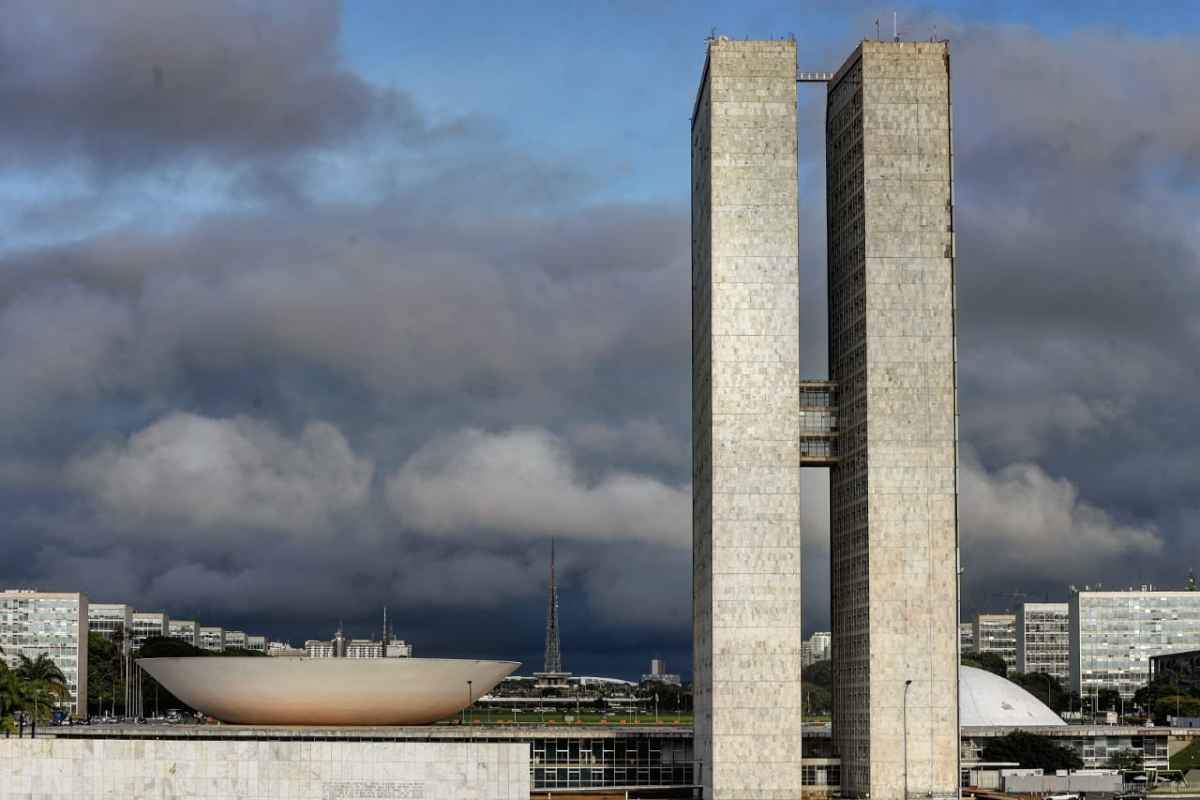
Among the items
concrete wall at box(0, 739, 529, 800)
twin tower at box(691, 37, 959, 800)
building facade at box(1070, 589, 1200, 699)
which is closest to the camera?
concrete wall at box(0, 739, 529, 800)

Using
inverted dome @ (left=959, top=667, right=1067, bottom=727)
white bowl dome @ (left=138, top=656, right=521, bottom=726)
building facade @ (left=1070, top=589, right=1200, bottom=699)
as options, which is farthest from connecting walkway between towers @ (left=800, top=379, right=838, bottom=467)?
building facade @ (left=1070, top=589, right=1200, bottom=699)

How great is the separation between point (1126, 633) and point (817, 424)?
418 feet

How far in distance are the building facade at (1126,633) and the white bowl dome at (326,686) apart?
5069 inches

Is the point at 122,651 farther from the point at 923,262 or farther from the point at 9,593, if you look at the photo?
the point at 923,262

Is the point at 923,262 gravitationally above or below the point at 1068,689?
above

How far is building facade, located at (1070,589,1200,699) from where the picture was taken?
18512 cm

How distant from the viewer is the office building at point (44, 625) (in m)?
162

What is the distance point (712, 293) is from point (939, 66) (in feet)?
45.5

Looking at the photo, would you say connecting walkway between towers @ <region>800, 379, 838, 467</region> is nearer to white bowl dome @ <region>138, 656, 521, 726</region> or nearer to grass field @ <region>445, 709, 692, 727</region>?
white bowl dome @ <region>138, 656, 521, 726</region>

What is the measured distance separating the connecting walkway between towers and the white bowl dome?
1603cm

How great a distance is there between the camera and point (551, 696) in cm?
16888

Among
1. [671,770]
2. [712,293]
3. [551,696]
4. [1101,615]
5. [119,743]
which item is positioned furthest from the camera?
[1101,615]

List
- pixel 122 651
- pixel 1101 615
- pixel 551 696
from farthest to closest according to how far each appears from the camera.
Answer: pixel 1101 615, pixel 551 696, pixel 122 651

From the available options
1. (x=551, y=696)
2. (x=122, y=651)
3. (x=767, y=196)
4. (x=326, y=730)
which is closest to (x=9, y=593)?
(x=122, y=651)
